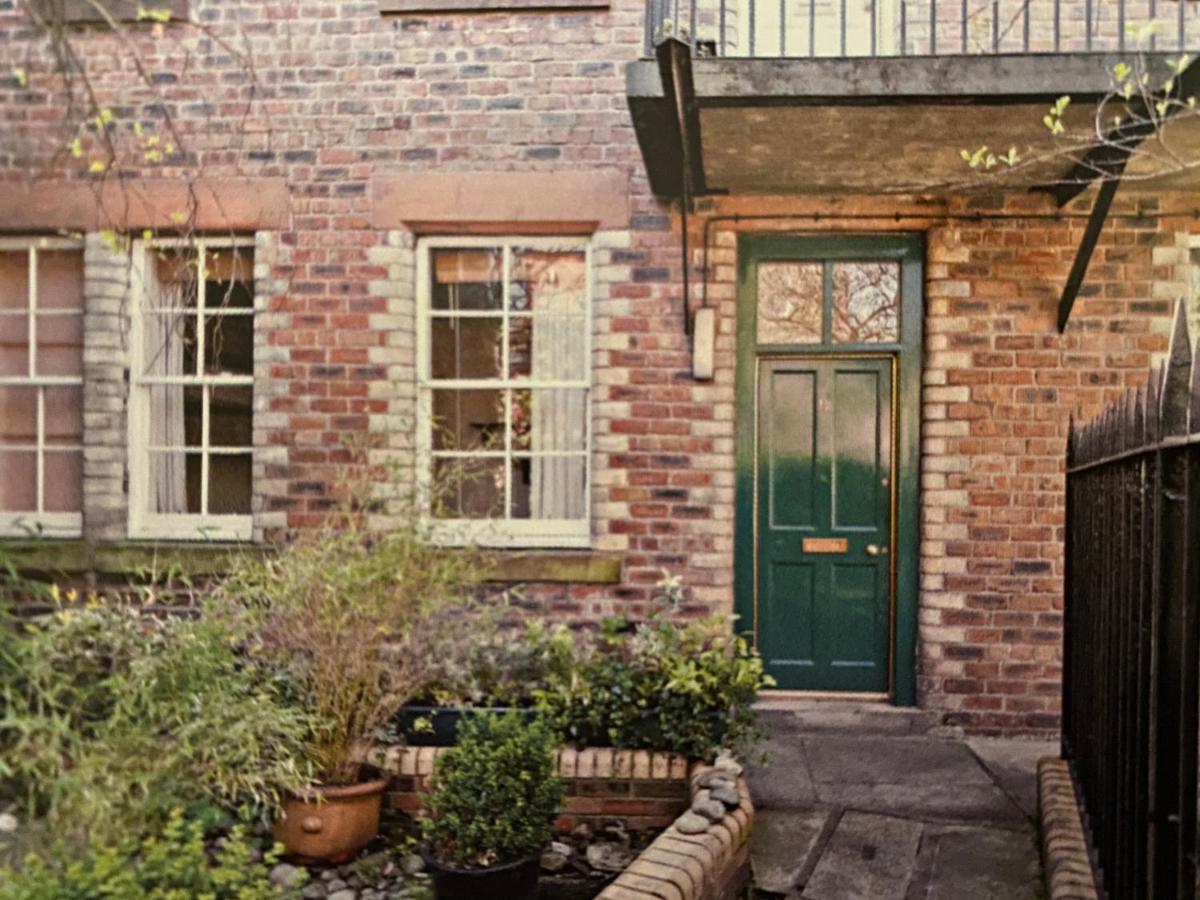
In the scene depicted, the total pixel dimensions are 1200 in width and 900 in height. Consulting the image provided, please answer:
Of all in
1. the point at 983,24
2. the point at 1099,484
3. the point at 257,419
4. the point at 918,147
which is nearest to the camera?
the point at 1099,484

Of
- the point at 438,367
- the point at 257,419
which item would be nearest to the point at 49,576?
the point at 257,419

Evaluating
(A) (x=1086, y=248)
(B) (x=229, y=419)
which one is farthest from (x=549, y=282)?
(A) (x=1086, y=248)

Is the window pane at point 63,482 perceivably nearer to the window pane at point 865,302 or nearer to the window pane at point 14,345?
the window pane at point 14,345

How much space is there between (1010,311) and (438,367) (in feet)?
11.5

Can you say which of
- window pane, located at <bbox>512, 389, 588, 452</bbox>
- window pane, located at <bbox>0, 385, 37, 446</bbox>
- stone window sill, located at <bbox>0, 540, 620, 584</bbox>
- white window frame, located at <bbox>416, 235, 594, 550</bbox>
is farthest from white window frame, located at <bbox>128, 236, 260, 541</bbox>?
window pane, located at <bbox>512, 389, 588, 452</bbox>

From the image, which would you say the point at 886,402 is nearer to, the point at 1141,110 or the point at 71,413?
the point at 1141,110

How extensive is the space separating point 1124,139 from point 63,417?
20.7 feet

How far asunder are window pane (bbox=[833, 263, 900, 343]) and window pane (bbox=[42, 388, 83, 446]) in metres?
4.84

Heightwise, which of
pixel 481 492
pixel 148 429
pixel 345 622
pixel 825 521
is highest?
pixel 148 429

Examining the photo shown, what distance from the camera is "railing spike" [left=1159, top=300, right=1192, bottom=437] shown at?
7.01 feet

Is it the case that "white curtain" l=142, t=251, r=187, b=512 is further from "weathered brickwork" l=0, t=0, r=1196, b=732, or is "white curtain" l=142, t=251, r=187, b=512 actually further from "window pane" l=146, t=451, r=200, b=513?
"weathered brickwork" l=0, t=0, r=1196, b=732

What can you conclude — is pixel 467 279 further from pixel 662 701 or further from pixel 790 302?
pixel 662 701

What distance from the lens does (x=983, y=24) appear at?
5.90m

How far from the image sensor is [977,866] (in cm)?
402
